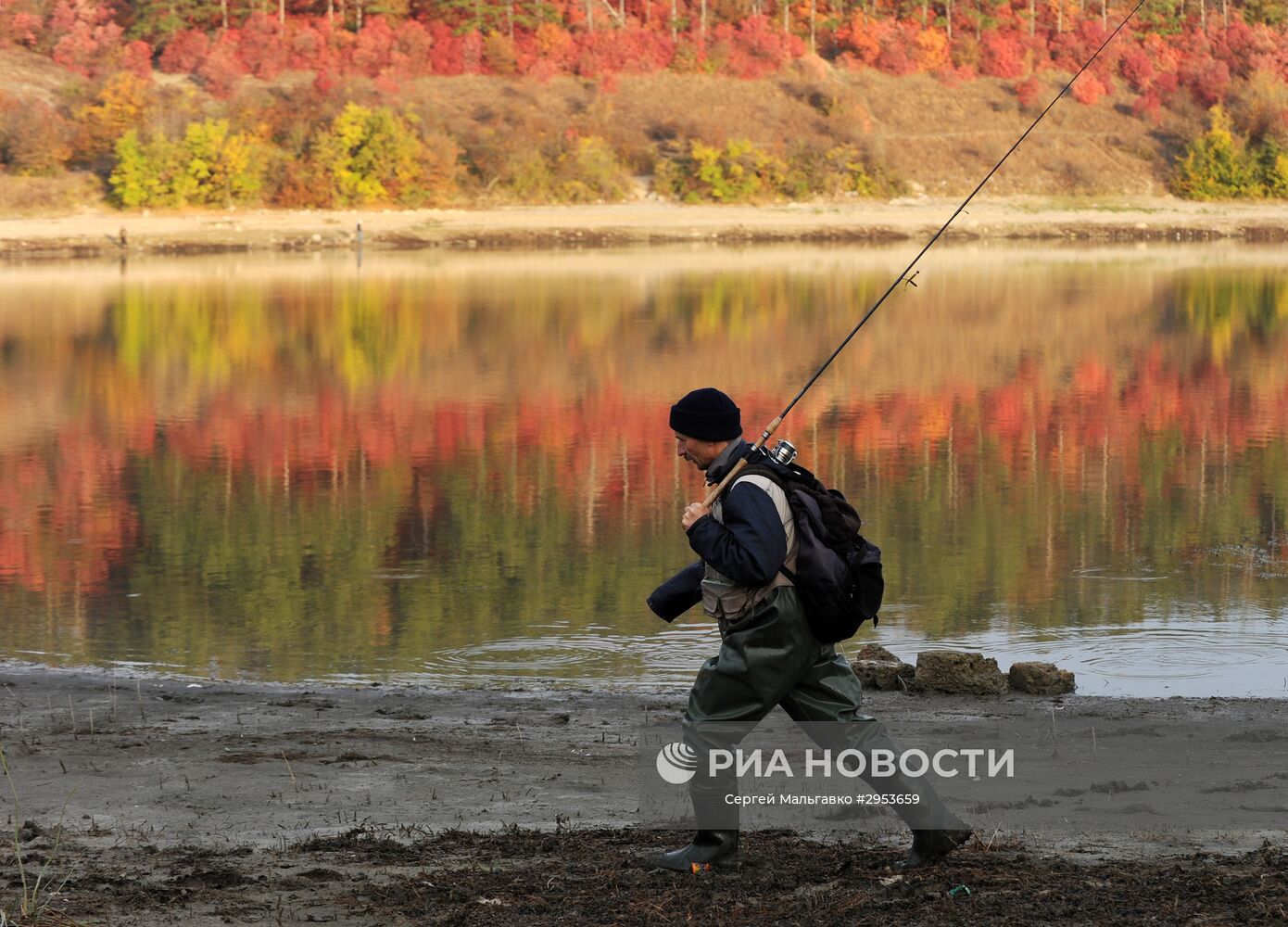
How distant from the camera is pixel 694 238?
63.1 m

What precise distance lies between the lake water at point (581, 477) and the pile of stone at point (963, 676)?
2.43 feet

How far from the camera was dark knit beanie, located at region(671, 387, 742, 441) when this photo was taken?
559 cm

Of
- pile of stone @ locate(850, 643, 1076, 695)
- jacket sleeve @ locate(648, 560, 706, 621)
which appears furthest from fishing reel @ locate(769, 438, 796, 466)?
pile of stone @ locate(850, 643, 1076, 695)

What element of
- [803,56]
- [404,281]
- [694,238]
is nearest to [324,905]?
[404,281]

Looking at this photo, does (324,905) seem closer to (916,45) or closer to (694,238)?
(694,238)

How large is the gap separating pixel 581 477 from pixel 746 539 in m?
11.4

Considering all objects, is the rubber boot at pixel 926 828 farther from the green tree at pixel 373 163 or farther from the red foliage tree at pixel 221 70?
the red foliage tree at pixel 221 70

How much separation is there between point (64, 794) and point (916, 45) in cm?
8499

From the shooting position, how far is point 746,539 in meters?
5.28

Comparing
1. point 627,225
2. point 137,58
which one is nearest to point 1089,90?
point 627,225

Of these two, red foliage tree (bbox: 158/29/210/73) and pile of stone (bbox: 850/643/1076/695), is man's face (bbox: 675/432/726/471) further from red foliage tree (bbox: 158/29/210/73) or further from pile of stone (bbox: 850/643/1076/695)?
red foliage tree (bbox: 158/29/210/73)

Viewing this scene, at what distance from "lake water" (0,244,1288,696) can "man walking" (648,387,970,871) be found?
4028mm

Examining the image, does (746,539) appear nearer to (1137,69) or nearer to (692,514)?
(692,514)

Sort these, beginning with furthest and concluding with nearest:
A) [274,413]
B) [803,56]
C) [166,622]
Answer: [803,56] < [274,413] < [166,622]
